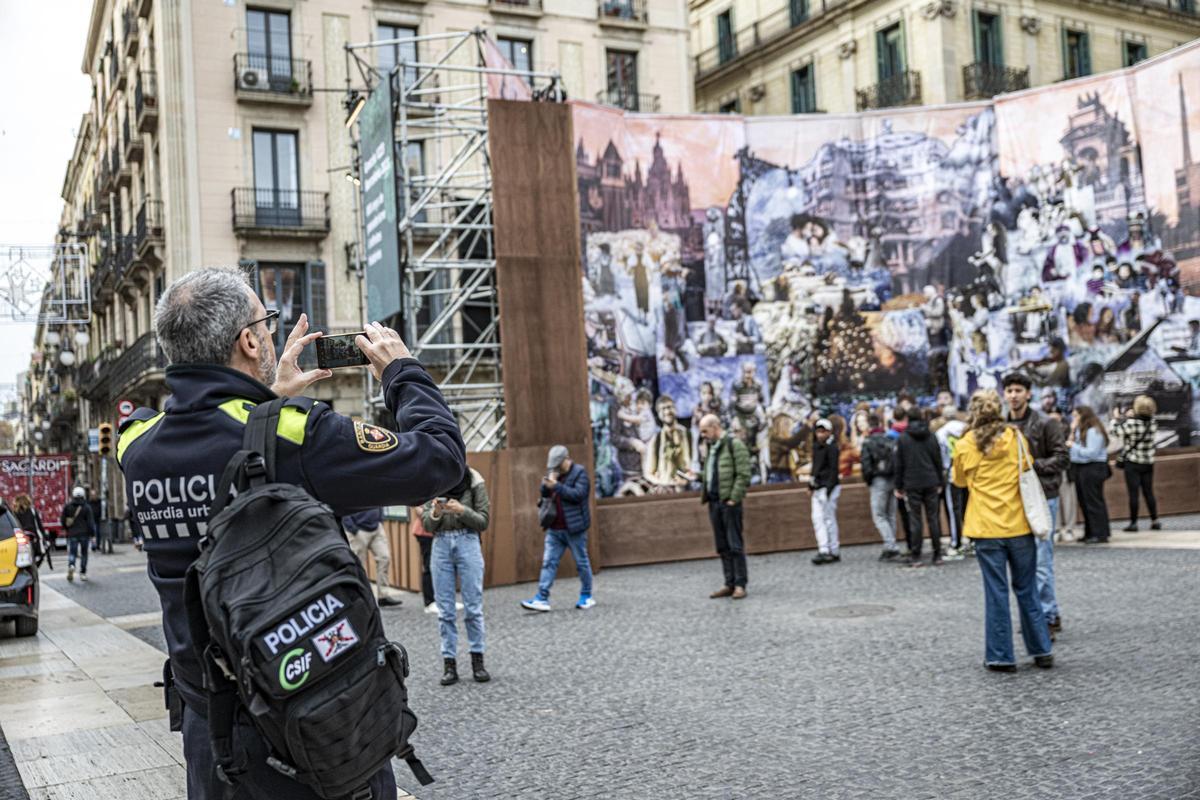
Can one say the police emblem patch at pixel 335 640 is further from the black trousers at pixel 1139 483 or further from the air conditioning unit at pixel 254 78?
the air conditioning unit at pixel 254 78

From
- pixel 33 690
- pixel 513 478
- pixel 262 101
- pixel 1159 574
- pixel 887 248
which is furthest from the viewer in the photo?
pixel 262 101

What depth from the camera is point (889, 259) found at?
61.4 feet

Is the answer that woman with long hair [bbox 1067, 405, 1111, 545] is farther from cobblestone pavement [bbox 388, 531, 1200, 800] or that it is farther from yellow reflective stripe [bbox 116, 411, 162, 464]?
yellow reflective stripe [bbox 116, 411, 162, 464]

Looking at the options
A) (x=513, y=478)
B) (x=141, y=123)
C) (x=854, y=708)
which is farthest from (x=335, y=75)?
(x=854, y=708)

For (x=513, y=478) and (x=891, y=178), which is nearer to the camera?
(x=513, y=478)

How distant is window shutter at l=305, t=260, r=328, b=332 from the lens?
98.0 ft

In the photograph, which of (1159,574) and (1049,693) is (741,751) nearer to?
(1049,693)

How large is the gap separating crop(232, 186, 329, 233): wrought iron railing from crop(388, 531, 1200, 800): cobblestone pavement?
66.0 ft

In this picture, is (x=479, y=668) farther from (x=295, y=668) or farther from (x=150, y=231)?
(x=150, y=231)

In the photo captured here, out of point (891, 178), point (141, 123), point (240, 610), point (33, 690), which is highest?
point (141, 123)

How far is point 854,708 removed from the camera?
21.5ft

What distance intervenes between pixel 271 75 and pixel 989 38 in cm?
1953

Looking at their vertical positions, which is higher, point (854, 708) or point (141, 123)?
point (141, 123)

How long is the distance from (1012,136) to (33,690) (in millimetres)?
16042
